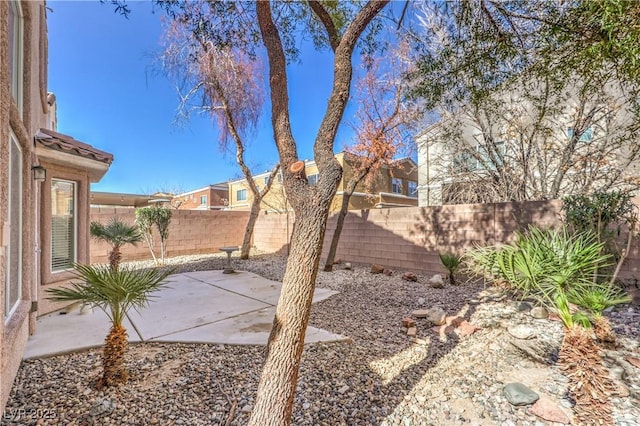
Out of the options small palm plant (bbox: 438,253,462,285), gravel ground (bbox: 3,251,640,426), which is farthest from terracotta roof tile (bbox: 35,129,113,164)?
small palm plant (bbox: 438,253,462,285)

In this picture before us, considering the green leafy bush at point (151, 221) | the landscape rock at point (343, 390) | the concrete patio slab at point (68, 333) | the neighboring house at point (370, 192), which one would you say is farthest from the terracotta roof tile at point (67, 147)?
the neighboring house at point (370, 192)

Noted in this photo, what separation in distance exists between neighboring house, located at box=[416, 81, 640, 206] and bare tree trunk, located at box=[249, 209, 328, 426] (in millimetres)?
6575

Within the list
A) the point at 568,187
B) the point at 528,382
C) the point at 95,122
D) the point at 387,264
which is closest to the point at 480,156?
the point at 568,187

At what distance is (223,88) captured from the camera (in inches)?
364

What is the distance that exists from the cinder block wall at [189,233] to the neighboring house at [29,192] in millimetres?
4843

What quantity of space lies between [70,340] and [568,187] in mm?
11821

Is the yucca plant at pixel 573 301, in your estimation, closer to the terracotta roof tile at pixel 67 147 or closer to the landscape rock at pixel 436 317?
the landscape rock at pixel 436 317

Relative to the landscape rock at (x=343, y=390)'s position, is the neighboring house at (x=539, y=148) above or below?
above

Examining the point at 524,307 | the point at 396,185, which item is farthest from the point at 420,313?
the point at 396,185

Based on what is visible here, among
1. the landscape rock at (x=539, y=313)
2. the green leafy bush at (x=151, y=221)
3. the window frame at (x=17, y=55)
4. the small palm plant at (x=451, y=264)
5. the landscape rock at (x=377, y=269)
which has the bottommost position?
the landscape rock at (x=377, y=269)

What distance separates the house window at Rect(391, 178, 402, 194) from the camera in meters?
23.6

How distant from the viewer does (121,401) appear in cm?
241

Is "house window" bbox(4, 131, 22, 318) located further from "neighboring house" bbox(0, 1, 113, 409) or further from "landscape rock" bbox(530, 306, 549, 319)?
"landscape rock" bbox(530, 306, 549, 319)

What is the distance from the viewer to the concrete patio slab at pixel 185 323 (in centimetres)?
358
